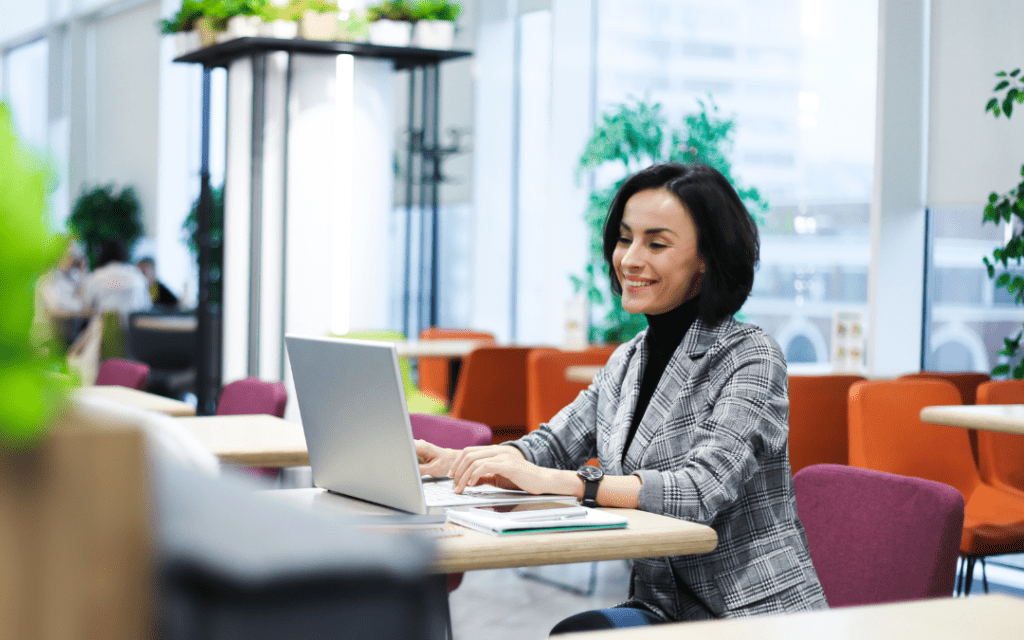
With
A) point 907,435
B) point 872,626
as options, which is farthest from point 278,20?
point 872,626

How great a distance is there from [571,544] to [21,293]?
1205 mm

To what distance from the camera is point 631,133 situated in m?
5.79

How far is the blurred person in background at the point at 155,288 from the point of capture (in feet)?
34.4

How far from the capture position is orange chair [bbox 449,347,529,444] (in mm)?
4871

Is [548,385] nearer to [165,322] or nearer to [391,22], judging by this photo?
[391,22]

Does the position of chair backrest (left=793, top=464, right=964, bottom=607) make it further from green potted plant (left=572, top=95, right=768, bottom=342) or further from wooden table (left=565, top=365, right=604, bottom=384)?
green potted plant (left=572, top=95, right=768, bottom=342)

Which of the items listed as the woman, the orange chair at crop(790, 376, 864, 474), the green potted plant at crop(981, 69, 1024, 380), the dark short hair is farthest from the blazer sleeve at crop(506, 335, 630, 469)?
the dark short hair

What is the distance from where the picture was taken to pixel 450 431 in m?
2.34

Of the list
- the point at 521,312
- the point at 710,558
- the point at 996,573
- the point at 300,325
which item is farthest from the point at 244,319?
the point at 710,558

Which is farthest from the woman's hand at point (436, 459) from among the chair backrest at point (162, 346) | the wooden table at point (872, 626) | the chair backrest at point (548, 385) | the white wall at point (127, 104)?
the white wall at point (127, 104)

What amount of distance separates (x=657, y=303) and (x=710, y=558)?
0.47 metres

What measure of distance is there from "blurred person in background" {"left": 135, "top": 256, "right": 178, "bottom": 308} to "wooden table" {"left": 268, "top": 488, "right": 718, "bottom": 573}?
31.0 feet

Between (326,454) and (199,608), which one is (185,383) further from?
(199,608)

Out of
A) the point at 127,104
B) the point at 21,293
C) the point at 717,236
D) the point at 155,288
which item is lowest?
the point at 155,288
